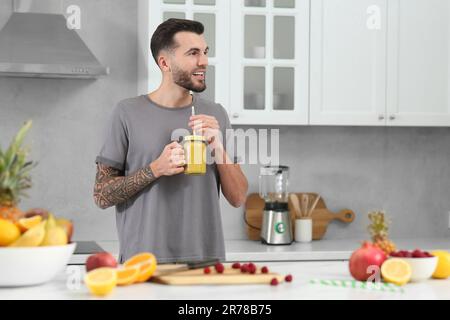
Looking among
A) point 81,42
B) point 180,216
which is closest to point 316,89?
point 81,42

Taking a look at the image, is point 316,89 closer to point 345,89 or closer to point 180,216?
point 345,89

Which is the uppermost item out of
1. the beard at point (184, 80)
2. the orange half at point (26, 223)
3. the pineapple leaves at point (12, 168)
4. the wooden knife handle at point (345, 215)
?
the beard at point (184, 80)

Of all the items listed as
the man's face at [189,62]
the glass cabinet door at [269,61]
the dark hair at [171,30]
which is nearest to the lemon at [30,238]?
the man's face at [189,62]

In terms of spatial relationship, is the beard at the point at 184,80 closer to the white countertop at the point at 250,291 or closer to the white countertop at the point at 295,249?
the white countertop at the point at 250,291

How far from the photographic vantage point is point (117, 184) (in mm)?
2932

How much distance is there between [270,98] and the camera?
4.43m

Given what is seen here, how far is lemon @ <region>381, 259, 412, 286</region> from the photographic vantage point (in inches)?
81.4

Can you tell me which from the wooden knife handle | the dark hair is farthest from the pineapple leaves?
the wooden knife handle

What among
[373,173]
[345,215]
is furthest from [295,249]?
[373,173]

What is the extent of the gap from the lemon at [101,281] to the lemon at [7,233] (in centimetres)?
20

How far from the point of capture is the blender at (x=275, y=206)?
14.5 feet

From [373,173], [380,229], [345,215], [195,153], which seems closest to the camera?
[380,229]

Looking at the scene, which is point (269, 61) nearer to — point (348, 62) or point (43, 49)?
point (348, 62)

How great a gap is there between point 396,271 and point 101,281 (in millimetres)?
745
